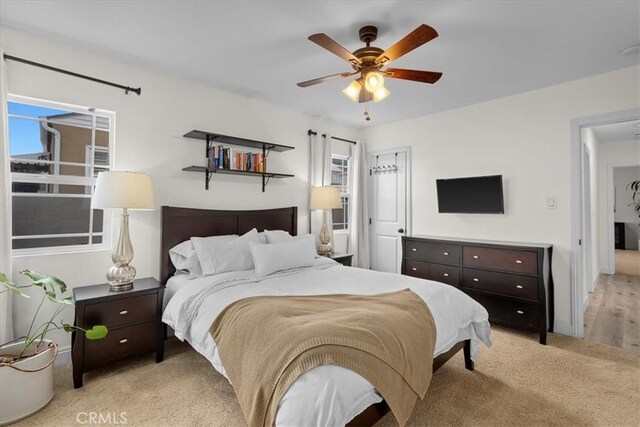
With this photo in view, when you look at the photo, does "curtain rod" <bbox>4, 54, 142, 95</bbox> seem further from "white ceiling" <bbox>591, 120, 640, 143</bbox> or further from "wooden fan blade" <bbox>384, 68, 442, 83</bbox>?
"white ceiling" <bbox>591, 120, 640, 143</bbox>

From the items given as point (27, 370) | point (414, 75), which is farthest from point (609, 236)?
point (27, 370)

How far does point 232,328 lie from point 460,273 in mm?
2833

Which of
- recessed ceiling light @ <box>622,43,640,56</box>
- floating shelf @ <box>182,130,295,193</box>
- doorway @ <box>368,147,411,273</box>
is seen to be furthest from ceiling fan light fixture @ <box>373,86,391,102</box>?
doorway @ <box>368,147,411,273</box>

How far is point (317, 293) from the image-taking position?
2344 mm

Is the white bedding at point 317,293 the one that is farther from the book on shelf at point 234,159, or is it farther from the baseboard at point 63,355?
the book on shelf at point 234,159

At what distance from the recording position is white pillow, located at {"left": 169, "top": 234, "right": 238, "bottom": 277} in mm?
2914

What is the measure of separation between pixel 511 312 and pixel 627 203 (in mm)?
8215

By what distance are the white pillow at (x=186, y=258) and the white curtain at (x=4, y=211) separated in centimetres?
115

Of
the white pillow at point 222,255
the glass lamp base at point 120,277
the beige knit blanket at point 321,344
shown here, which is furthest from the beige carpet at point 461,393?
the white pillow at point 222,255

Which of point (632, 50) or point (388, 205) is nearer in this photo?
point (632, 50)

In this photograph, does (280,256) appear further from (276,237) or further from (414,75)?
(414,75)

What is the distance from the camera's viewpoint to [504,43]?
8.42 feet

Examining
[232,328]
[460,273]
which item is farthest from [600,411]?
[232,328]

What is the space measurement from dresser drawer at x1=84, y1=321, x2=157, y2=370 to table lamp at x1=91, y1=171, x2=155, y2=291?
344 millimetres
